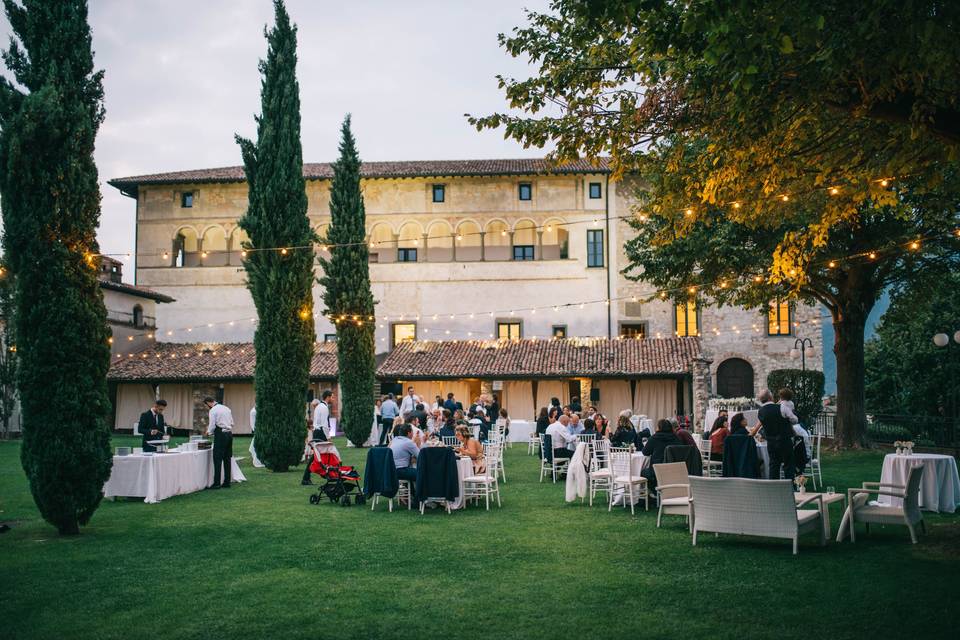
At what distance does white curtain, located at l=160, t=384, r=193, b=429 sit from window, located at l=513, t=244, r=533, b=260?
50.9 ft

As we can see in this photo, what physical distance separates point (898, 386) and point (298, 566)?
27057mm

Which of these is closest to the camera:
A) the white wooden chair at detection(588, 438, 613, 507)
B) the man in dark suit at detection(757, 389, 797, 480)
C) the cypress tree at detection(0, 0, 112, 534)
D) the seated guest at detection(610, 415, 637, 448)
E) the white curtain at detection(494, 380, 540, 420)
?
the cypress tree at detection(0, 0, 112, 534)

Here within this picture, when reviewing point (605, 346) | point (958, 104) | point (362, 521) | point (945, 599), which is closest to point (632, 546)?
point (945, 599)

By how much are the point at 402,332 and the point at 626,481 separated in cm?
2629

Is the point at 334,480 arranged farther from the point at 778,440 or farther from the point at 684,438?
the point at 778,440

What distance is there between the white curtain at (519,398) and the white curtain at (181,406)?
13.2 m

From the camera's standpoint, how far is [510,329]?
3634 centimetres

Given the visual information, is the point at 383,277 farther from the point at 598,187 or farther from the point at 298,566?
the point at 298,566

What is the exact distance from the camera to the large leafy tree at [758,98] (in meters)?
5.95

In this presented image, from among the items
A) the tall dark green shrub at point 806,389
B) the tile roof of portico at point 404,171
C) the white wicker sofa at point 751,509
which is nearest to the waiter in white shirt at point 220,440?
the white wicker sofa at point 751,509

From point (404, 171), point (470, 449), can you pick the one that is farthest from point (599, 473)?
point (404, 171)

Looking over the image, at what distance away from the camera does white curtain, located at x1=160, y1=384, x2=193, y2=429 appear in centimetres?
3328

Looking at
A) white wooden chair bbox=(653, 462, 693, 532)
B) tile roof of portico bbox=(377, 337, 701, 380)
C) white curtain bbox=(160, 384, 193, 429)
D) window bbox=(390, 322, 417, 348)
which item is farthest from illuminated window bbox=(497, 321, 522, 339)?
white wooden chair bbox=(653, 462, 693, 532)

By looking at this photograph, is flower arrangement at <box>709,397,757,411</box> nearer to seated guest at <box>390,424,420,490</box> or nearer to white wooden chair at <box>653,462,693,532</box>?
seated guest at <box>390,424,420,490</box>
